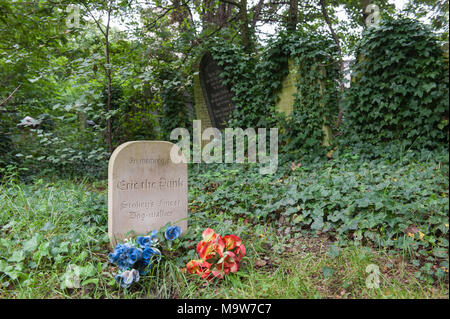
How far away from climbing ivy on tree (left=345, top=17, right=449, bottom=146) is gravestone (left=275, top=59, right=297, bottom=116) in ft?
3.63

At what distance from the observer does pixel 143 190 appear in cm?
261

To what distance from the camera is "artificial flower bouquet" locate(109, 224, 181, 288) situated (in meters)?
1.99

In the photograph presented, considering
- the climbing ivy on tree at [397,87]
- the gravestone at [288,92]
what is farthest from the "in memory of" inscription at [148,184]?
the gravestone at [288,92]

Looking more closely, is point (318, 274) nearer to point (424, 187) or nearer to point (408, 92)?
point (424, 187)

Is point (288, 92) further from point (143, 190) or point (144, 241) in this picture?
point (144, 241)

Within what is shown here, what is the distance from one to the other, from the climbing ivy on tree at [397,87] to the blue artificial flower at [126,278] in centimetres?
395

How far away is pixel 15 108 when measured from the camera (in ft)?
18.9

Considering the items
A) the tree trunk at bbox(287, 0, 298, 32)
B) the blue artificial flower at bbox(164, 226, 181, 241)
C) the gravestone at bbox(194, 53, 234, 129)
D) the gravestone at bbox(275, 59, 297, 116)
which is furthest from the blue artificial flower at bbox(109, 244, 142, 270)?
the tree trunk at bbox(287, 0, 298, 32)

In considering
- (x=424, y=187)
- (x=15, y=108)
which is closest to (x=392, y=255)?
(x=424, y=187)

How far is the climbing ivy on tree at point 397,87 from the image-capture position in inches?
151

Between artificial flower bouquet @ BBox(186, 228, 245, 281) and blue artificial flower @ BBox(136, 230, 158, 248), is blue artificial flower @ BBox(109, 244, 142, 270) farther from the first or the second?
artificial flower bouquet @ BBox(186, 228, 245, 281)

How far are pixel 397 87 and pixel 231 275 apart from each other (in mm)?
3727

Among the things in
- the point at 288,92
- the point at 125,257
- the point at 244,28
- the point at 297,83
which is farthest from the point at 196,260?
the point at 244,28

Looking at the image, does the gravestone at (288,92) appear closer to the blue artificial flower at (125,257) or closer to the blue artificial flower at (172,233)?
the blue artificial flower at (172,233)
